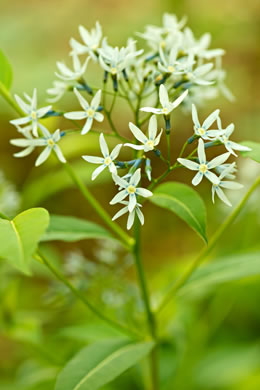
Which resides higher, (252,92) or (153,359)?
(252,92)

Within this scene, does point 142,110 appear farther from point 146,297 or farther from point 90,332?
point 90,332

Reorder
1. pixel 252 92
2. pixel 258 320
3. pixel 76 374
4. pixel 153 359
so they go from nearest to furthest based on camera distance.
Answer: pixel 76 374 < pixel 153 359 < pixel 258 320 < pixel 252 92

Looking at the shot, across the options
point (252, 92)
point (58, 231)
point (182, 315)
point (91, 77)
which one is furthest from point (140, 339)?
point (252, 92)

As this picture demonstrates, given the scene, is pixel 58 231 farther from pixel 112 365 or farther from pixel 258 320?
pixel 258 320

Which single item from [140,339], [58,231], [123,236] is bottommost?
[140,339]

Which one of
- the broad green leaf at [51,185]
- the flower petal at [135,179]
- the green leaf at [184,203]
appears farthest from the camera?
the broad green leaf at [51,185]

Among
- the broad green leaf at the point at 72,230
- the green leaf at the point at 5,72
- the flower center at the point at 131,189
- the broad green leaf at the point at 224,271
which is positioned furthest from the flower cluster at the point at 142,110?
the broad green leaf at the point at 224,271

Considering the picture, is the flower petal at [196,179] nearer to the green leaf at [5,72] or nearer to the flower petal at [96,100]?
the flower petal at [96,100]
